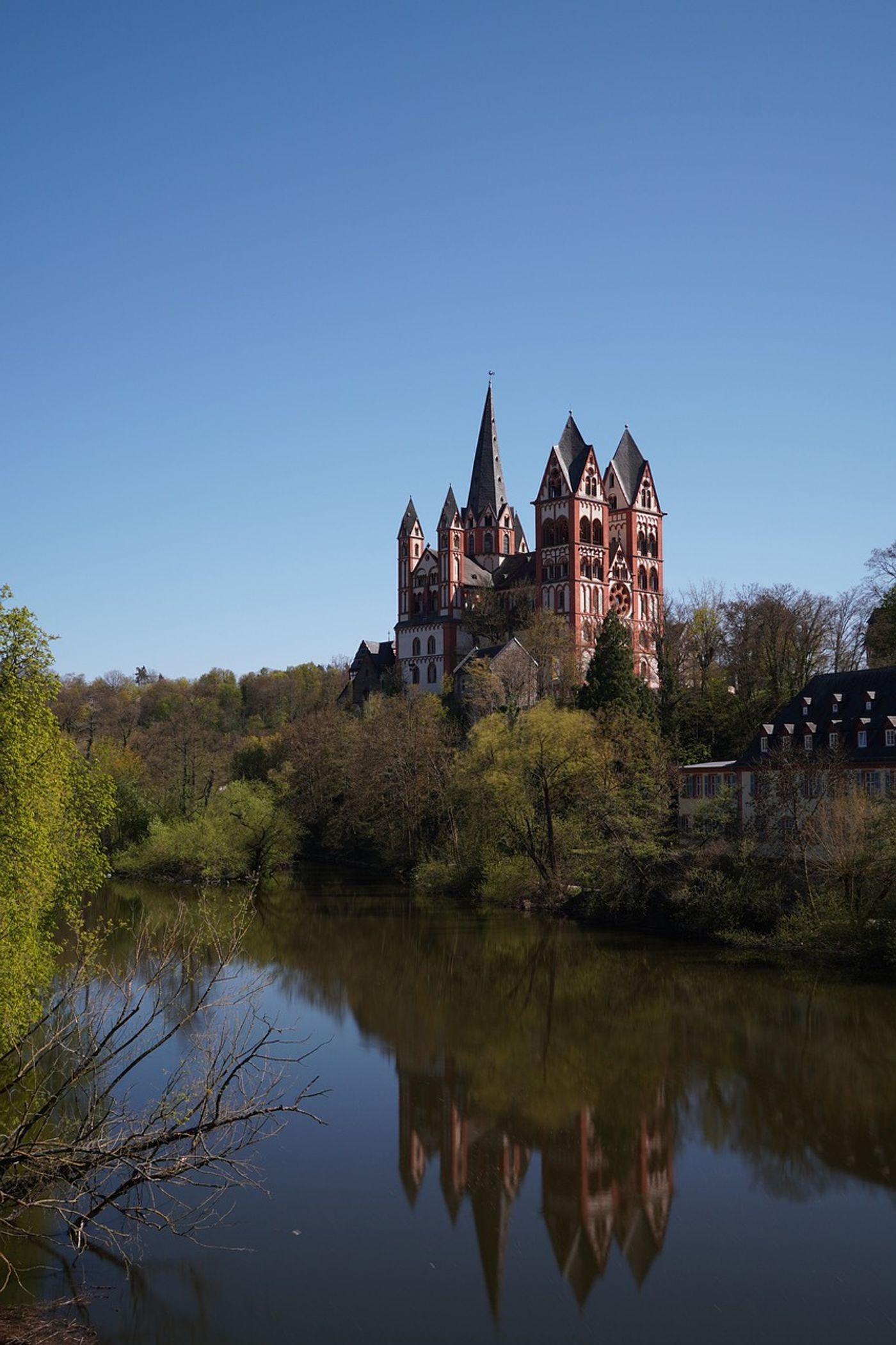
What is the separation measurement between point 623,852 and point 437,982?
9549mm

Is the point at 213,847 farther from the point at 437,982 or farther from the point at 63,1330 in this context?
the point at 63,1330

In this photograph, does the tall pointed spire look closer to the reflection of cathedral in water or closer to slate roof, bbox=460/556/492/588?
slate roof, bbox=460/556/492/588

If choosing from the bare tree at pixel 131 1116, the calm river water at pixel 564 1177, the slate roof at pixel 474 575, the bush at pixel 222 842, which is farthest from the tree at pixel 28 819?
the slate roof at pixel 474 575

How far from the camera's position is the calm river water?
A: 13078 mm

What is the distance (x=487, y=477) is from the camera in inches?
4023

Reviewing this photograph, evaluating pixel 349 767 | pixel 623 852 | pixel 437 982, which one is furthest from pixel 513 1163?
pixel 349 767

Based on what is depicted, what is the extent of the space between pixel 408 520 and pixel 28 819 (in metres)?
86.3

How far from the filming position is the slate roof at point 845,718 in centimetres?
3916

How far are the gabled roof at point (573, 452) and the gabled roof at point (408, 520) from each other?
1554 centimetres

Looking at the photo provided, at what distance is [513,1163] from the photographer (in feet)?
57.8

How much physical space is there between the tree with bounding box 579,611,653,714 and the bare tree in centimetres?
2864

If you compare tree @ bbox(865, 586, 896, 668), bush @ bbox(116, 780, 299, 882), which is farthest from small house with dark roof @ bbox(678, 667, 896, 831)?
bush @ bbox(116, 780, 299, 882)

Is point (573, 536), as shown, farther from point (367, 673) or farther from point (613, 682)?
point (613, 682)

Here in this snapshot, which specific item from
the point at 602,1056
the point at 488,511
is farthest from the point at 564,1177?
the point at 488,511
